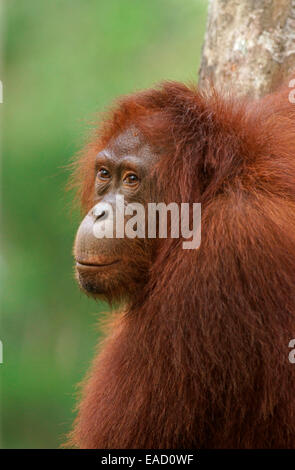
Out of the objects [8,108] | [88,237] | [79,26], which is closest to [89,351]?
[8,108]

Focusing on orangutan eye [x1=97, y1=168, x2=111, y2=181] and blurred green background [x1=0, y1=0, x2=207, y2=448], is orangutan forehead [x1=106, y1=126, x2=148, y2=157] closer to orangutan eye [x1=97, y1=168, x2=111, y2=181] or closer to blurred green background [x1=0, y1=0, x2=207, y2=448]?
orangutan eye [x1=97, y1=168, x2=111, y2=181]

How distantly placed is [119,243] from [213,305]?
78 centimetres

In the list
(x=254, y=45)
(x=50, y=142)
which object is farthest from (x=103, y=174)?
(x=50, y=142)

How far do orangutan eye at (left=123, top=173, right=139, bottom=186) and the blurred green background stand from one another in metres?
9.67

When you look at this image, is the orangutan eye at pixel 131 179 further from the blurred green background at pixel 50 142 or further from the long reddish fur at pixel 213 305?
the blurred green background at pixel 50 142

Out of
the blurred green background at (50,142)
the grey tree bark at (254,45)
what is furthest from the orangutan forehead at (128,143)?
the blurred green background at (50,142)

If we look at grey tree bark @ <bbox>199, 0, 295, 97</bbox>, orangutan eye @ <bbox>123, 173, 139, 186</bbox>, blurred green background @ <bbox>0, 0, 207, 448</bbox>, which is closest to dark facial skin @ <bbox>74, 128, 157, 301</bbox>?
orangutan eye @ <bbox>123, 173, 139, 186</bbox>

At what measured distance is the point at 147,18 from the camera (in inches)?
621

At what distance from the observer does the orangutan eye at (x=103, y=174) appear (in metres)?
4.93

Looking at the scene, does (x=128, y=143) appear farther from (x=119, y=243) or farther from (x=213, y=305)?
(x=213, y=305)

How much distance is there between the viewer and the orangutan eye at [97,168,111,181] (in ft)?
16.2

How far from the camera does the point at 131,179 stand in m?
4.75

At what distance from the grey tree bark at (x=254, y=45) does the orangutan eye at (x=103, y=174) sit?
147 centimetres

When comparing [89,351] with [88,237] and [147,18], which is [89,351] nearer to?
[147,18]
